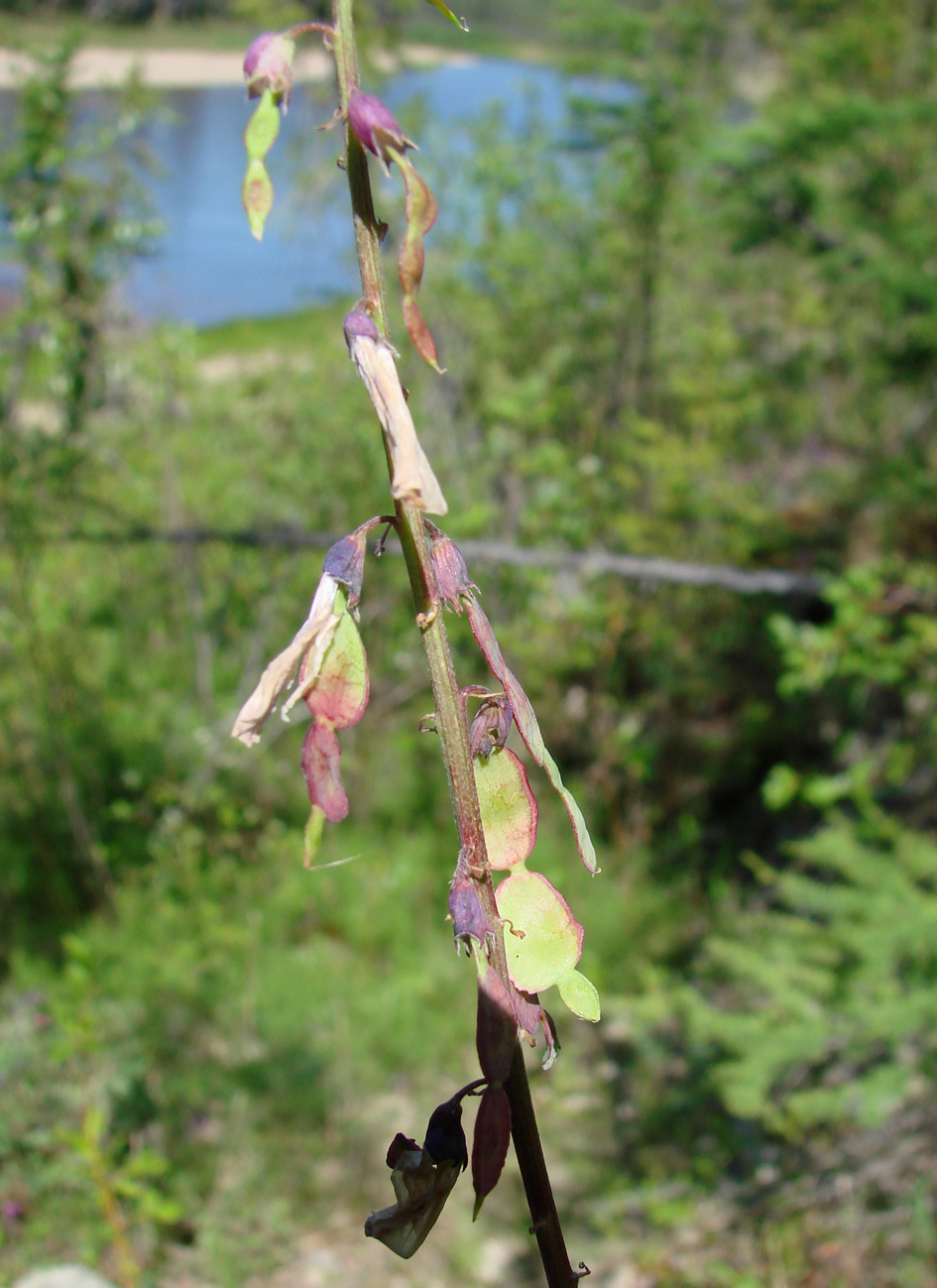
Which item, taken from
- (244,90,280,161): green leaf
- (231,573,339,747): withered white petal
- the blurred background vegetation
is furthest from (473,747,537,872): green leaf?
the blurred background vegetation

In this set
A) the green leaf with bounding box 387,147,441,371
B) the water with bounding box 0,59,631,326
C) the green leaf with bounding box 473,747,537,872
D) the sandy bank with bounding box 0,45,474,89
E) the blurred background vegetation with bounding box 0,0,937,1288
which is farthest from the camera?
the water with bounding box 0,59,631,326

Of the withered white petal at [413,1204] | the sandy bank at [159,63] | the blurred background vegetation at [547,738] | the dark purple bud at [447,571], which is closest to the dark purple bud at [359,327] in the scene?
the dark purple bud at [447,571]

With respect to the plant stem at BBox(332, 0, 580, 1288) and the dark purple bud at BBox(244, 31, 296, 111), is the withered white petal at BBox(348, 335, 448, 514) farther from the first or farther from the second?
the dark purple bud at BBox(244, 31, 296, 111)

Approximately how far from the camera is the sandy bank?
3584 millimetres

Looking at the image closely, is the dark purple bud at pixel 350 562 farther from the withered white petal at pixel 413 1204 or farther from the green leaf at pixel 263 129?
the withered white petal at pixel 413 1204

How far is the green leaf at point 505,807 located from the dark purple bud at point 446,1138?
0.46 feet

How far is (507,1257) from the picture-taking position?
2.84 m

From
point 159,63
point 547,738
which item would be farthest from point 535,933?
point 159,63

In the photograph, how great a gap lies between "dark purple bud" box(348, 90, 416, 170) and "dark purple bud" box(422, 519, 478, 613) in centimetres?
19

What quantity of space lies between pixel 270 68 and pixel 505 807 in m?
0.43

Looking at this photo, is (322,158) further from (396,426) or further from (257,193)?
(396,426)

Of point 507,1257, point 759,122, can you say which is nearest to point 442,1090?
point 507,1257

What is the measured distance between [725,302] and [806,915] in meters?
4.57

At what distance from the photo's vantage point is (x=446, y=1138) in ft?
1.78
